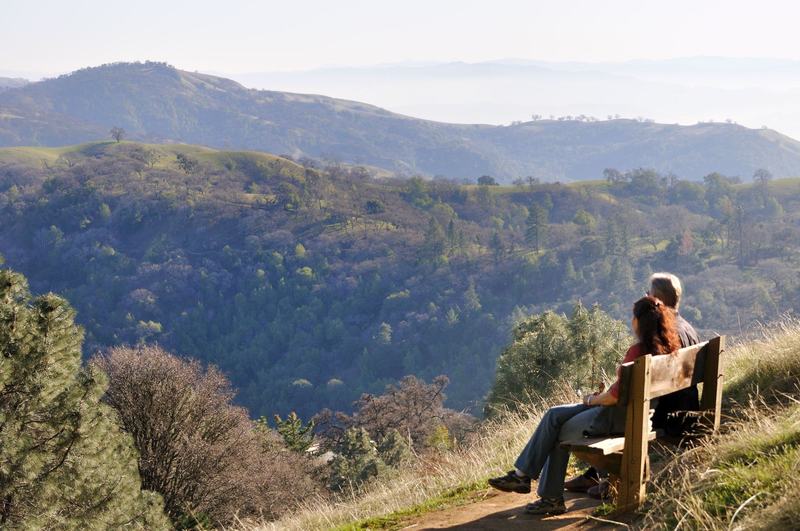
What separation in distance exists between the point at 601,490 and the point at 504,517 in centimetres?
69

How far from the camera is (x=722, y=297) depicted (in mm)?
110500

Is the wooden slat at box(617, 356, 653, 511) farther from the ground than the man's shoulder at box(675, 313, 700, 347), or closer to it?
closer to it

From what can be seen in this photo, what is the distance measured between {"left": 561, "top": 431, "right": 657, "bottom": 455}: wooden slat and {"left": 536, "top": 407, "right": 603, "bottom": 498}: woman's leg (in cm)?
10

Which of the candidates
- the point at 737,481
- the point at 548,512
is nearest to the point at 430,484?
the point at 548,512

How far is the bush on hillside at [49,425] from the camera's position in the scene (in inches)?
637

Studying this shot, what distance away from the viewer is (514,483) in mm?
5461

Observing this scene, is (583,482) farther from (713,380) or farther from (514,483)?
(713,380)

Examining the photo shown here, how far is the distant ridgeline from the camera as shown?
118 metres

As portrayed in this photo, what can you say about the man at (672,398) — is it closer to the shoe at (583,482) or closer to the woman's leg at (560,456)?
the shoe at (583,482)

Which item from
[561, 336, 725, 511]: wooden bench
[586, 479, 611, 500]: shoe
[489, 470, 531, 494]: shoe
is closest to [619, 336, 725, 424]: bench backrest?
[561, 336, 725, 511]: wooden bench

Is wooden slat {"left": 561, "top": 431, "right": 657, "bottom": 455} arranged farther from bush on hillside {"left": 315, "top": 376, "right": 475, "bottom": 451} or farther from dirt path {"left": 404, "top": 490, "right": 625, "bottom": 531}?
bush on hillside {"left": 315, "top": 376, "right": 475, "bottom": 451}

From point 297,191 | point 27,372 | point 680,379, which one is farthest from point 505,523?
point 297,191

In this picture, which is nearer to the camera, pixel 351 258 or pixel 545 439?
pixel 545 439

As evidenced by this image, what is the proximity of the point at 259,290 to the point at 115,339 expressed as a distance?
2472 centimetres
